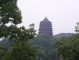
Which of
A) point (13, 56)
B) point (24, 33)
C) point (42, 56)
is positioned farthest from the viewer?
point (42, 56)

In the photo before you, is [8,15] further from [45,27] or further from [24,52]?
[45,27]

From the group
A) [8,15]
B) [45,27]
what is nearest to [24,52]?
[8,15]

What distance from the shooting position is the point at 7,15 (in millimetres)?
10844

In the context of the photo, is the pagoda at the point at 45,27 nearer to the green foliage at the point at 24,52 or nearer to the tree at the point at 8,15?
the green foliage at the point at 24,52

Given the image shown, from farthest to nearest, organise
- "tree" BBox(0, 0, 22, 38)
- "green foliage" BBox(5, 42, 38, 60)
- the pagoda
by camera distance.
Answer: the pagoda, "green foliage" BBox(5, 42, 38, 60), "tree" BBox(0, 0, 22, 38)

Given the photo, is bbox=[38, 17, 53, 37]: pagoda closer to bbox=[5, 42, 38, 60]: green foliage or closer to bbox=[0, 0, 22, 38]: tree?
bbox=[5, 42, 38, 60]: green foliage

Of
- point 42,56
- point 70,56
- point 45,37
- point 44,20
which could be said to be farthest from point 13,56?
point 44,20

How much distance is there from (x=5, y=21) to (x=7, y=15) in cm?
27

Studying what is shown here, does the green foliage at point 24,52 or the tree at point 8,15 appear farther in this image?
the green foliage at point 24,52

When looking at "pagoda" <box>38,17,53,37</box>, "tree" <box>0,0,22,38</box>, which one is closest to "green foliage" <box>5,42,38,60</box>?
"tree" <box>0,0,22,38</box>

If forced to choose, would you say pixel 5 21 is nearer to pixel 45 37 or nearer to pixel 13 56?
pixel 13 56

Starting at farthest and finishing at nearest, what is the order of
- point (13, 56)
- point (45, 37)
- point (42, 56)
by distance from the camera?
point (45, 37) → point (42, 56) → point (13, 56)

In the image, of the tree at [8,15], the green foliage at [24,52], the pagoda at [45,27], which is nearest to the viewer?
the tree at [8,15]

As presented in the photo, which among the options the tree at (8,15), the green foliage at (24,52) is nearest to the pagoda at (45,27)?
the green foliage at (24,52)
